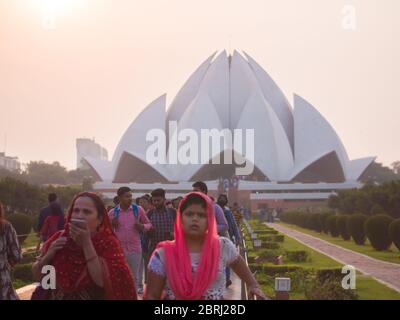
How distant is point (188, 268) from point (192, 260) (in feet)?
0.12

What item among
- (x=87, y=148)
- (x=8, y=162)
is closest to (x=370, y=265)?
(x=8, y=162)

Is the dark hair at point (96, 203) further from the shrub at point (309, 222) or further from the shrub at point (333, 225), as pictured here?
the shrub at point (309, 222)

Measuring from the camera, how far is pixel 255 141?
35250 millimetres

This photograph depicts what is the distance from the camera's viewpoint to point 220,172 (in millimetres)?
37938

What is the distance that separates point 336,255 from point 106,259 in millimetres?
8015

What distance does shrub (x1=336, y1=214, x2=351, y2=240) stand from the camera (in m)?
13.5

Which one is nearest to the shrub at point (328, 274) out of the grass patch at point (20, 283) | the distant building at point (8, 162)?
the grass patch at point (20, 283)

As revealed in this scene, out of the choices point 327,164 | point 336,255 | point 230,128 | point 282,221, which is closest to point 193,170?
point 230,128

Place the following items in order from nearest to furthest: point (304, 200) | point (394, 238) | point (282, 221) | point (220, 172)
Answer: point (394, 238) → point (282, 221) → point (304, 200) → point (220, 172)

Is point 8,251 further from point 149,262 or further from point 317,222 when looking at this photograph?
point 317,222

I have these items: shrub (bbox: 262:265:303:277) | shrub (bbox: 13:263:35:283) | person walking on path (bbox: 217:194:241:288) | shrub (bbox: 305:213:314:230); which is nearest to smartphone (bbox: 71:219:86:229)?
person walking on path (bbox: 217:194:241:288)

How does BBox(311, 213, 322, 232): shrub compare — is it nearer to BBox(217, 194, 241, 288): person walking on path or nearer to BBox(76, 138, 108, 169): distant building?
BBox(217, 194, 241, 288): person walking on path
